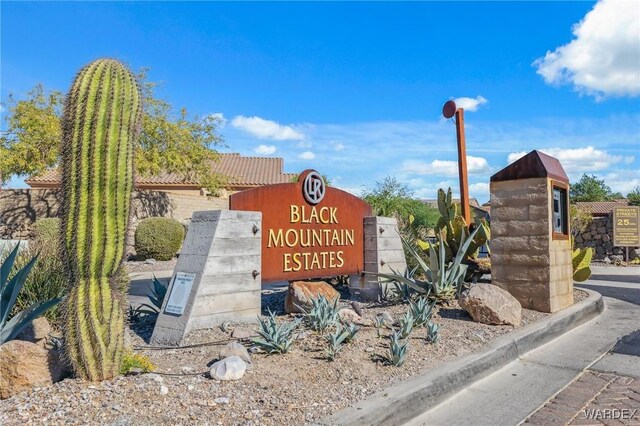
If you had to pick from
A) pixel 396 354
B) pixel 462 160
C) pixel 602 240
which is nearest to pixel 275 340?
pixel 396 354

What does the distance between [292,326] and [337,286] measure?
418 centimetres

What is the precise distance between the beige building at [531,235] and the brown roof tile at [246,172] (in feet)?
79.4

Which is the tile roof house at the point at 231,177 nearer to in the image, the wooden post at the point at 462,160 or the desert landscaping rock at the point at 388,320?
the wooden post at the point at 462,160

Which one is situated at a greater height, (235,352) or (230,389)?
(235,352)

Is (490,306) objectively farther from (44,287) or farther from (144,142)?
(144,142)

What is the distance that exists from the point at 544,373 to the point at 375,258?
11.0 feet

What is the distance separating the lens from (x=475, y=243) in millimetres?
8555

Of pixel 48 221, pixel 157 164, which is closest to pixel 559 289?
pixel 48 221

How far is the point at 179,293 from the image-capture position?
5.54 m

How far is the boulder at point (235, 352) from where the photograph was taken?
4.38m

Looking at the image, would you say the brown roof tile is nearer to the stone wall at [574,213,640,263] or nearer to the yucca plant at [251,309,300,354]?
the stone wall at [574,213,640,263]

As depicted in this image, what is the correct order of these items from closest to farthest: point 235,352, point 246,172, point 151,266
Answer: point 235,352, point 151,266, point 246,172

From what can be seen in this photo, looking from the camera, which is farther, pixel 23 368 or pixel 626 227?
pixel 626 227

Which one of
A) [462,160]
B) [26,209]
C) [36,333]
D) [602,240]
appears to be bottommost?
[36,333]
